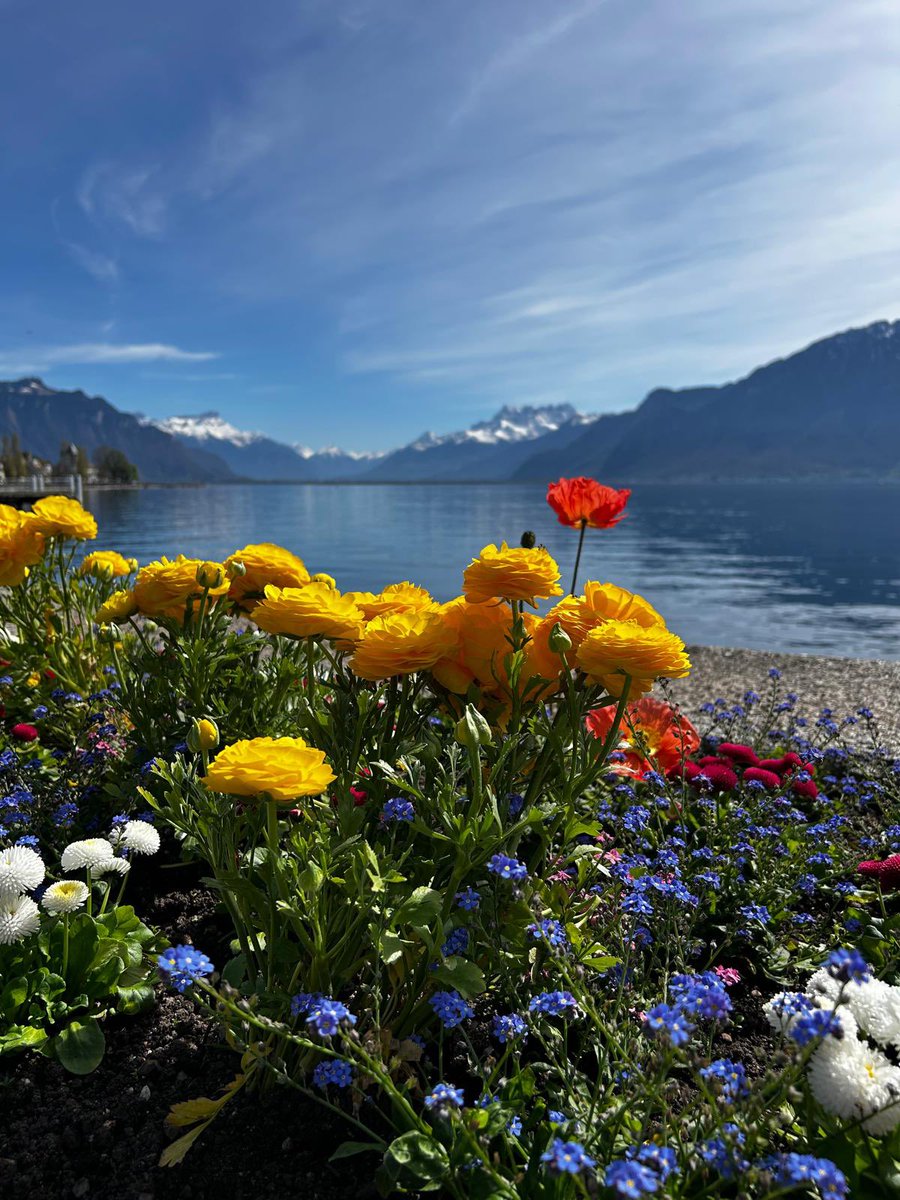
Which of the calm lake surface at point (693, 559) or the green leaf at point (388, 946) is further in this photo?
the calm lake surface at point (693, 559)

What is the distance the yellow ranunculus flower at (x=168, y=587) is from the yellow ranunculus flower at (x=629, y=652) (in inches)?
56.8

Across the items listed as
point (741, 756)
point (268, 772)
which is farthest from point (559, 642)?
point (741, 756)

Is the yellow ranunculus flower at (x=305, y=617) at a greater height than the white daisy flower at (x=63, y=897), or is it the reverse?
the yellow ranunculus flower at (x=305, y=617)

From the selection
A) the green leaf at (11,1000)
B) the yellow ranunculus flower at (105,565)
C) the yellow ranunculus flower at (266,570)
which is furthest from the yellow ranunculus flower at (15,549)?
the green leaf at (11,1000)

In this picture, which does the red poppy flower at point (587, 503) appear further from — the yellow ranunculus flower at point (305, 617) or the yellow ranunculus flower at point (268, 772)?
the yellow ranunculus flower at point (268, 772)

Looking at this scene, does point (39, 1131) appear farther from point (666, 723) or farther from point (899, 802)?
point (899, 802)

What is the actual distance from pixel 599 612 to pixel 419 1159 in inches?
43.8

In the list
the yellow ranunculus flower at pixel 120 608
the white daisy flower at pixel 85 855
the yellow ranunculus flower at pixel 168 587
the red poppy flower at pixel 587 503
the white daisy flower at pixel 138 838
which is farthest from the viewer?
the red poppy flower at pixel 587 503

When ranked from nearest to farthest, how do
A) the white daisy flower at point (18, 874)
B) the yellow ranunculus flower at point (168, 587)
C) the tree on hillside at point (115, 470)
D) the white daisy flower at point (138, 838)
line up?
the white daisy flower at point (18, 874), the white daisy flower at point (138, 838), the yellow ranunculus flower at point (168, 587), the tree on hillside at point (115, 470)

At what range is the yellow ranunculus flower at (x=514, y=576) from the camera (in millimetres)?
1555

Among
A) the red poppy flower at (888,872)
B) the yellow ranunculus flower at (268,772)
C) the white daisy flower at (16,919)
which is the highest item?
the yellow ranunculus flower at (268,772)

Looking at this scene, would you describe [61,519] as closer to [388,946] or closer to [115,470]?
[388,946]

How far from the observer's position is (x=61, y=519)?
3.30 metres

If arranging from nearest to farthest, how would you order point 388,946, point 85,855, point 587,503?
1. point 388,946
2. point 85,855
3. point 587,503
